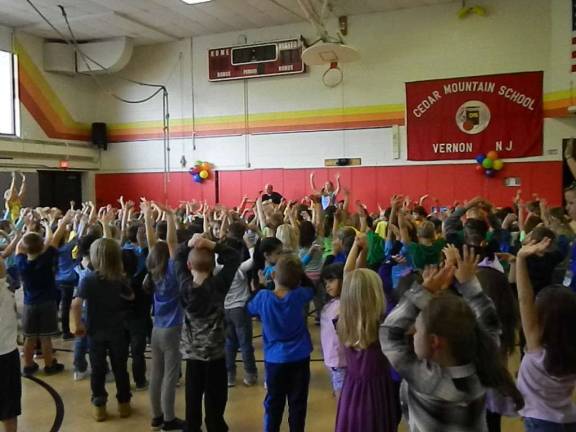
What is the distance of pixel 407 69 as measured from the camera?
12.5 m

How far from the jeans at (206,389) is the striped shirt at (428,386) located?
5.47ft

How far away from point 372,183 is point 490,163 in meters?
2.72

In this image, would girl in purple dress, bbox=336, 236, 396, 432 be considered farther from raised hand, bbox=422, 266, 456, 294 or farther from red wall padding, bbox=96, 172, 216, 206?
red wall padding, bbox=96, 172, 216, 206

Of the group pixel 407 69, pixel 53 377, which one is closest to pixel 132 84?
pixel 407 69

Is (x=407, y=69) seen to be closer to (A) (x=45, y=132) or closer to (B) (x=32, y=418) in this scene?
(A) (x=45, y=132)

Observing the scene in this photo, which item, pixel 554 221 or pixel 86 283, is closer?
pixel 86 283

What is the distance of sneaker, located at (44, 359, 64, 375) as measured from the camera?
535cm

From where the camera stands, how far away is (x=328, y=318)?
131 inches

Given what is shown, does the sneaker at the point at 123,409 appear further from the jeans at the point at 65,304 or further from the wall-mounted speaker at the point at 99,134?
the wall-mounted speaker at the point at 99,134

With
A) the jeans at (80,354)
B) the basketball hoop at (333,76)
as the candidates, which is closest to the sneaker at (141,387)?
the jeans at (80,354)

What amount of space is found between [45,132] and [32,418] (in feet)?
39.4

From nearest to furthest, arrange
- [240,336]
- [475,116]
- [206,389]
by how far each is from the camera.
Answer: [206,389], [240,336], [475,116]

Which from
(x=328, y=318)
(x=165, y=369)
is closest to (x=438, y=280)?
(x=328, y=318)

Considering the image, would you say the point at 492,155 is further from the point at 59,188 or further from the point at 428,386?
the point at 59,188
